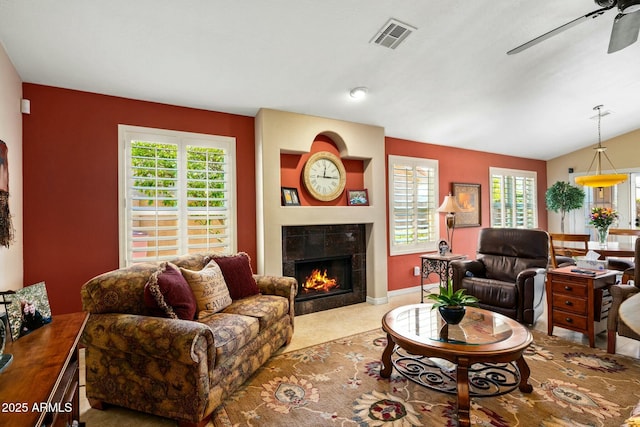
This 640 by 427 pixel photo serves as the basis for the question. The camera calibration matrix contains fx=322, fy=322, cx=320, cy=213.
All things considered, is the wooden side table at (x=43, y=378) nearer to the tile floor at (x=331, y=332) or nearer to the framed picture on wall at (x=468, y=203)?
the tile floor at (x=331, y=332)


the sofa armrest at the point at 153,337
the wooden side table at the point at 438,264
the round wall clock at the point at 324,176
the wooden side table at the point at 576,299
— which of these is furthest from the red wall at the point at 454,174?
the sofa armrest at the point at 153,337

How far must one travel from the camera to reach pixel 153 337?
6.40 feet

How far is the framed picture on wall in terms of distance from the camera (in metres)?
5.88

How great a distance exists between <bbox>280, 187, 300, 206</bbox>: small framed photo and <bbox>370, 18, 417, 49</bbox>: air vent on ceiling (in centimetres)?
197

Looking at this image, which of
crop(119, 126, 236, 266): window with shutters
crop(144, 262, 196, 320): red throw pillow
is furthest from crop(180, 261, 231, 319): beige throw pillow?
crop(119, 126, 236, 266): window with shutters

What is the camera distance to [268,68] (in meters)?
3.16

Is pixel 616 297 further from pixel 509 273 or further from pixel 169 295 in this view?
pixel 169 295

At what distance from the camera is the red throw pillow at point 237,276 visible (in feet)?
10.1

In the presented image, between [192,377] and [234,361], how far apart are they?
0.40m

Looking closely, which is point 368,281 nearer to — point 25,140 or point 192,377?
point 192,377

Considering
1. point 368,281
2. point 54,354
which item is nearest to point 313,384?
point 54,354

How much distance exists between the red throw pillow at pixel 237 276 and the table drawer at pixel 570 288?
3.09 meters

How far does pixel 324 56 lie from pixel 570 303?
345cm

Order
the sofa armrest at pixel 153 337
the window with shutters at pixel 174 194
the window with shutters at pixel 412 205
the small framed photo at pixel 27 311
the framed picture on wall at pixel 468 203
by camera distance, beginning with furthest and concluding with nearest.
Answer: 1. the framed picture on wall at pixel 468 203
2. the window with shutters at pixel 412 205
3. the window with shutters at pixel 174 194
4. the sofa armrest at pixel 153 337
5. the small framed photo at pixel 27 311
